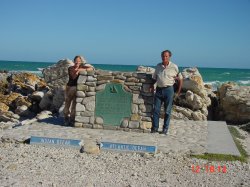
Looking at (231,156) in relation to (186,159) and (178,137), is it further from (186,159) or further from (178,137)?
(178,137)

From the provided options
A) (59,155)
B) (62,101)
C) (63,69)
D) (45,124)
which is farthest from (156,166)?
(63,69)

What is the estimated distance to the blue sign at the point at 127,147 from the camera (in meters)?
8.00

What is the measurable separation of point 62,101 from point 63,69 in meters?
2.07

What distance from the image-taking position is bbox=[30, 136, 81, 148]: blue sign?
8281mm

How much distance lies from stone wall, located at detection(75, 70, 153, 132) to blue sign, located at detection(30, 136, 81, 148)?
1753mm

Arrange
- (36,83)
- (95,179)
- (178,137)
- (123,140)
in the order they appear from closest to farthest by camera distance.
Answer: (95,179) < (123,140) < (178,137) < (36,83)

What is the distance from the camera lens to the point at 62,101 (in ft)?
42.0

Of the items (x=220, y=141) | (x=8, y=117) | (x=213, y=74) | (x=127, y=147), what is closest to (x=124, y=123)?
(x=127, y=147)

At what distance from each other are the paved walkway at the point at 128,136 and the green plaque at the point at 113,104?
373 millimetres

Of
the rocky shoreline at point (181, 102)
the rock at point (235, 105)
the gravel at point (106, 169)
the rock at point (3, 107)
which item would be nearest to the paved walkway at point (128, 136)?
the gravel at point (106, 169)

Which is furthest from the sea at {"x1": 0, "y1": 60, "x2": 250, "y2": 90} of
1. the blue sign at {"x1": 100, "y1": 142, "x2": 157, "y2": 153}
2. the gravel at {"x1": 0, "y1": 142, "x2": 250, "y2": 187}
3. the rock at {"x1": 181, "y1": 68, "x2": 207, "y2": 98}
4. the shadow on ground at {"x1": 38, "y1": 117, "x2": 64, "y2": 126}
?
the gravel at {"x1": 0, "y1": 142, "x2": 250, "y2": 187}

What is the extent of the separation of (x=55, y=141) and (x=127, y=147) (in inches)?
60.8

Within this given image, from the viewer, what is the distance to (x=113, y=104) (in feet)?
32.7

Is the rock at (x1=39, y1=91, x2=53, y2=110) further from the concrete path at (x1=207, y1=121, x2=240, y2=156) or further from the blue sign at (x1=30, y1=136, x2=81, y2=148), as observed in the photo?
the concrete path at (x1=207, y1=121, x2=240, y2=156)
